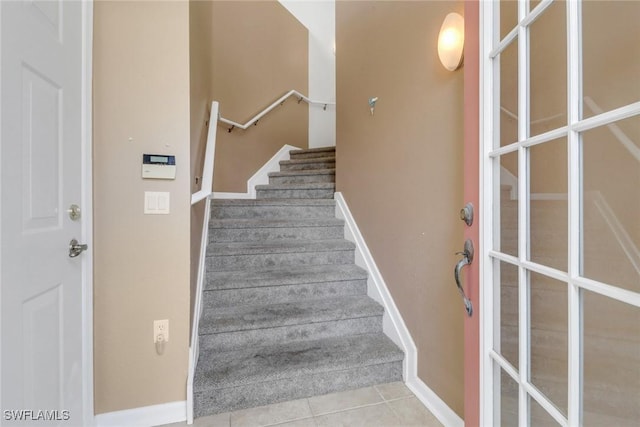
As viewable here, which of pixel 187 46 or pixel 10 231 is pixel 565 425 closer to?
pixel 10 231

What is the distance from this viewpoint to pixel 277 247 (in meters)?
2.35

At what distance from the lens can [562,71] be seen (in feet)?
2.38

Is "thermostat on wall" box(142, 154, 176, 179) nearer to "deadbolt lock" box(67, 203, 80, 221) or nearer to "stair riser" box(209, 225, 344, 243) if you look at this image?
"deadbolt lock" box(67, 203, 80, 221)

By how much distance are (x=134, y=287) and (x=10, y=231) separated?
0.65 meters

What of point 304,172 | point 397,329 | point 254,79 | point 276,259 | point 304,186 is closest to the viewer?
point 397,329

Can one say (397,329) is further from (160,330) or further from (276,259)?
(160,330)

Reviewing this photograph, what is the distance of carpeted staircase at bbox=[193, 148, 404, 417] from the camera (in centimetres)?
162

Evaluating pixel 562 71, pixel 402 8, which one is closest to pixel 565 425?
pixel 562 71

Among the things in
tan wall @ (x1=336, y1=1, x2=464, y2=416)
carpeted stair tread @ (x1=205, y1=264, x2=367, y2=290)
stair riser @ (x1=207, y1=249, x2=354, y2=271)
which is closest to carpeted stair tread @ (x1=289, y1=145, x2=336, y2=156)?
tan wall @ (x1=336, y1=1, x2=464, y2=416)

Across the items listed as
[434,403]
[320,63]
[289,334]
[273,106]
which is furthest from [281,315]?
[320,63]

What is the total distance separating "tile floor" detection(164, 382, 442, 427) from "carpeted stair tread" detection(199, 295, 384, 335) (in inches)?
16.3

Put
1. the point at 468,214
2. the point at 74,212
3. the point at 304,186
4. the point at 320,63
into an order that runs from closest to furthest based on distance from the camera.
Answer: the point at 468,214 → the point at 74,212 → the point at 304,186 → the point at 320,63

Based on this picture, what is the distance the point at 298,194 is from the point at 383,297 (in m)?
1.51

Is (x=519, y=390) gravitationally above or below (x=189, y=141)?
below
